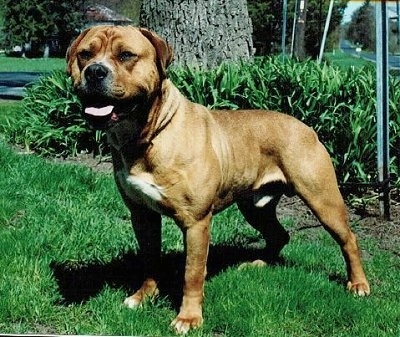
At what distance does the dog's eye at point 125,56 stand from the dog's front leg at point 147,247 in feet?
3.07

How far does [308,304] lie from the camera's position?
153 inches

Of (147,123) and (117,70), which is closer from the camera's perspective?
(117,70)

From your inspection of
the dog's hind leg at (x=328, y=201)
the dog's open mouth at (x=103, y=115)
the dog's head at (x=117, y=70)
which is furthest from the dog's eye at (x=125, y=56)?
the dog's hind leg at (x=328, y=201)

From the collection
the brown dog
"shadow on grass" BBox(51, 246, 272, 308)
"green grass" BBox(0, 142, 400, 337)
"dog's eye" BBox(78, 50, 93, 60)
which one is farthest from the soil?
"dog's eye" BBox(78, 50, 93, 60)

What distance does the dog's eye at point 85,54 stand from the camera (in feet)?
11.4

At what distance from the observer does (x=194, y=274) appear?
12.1 ft

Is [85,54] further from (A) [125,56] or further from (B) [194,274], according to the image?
(B) [194,274]

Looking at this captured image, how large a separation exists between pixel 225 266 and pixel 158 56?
1.72 meters

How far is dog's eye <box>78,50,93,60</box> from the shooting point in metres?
3.47

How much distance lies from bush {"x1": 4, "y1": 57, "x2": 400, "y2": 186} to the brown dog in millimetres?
2045

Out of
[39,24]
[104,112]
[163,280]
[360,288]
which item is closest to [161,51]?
[104,112]

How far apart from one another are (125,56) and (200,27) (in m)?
4.59

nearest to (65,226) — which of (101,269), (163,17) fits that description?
(101,269)

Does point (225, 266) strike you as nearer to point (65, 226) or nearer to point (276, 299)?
point (276, 299)
